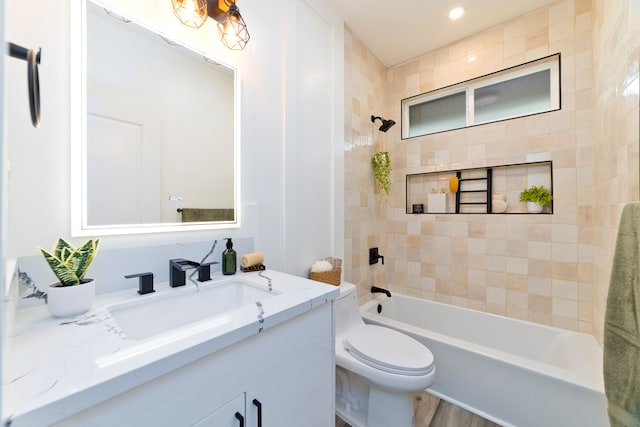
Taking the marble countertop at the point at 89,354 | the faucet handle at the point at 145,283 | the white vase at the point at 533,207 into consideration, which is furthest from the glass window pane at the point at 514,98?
the faucet handle at the point at 145,283

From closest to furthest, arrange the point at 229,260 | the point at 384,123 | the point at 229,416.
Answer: the point at 229,416 → the point at 229,260 → the point at 384,123

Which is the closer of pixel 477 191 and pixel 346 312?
pixel 346 312

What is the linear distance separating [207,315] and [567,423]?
6.12ft

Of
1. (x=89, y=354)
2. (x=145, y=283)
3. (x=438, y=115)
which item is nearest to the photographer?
(x=89, y=354)

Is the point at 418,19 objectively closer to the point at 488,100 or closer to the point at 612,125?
the point at 488,100

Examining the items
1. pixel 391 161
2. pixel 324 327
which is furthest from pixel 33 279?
pixel 391 161

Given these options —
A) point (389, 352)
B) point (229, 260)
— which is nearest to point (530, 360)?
point (389, 352)

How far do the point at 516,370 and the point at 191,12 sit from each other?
2.49m

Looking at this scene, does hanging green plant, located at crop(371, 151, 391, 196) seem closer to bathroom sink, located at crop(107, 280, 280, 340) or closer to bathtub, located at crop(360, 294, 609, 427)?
bathtub, located at crop(360, 294, 609, 427)

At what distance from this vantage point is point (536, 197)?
1.87 meters

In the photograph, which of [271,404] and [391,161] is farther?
[391,161]

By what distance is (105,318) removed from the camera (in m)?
0.70

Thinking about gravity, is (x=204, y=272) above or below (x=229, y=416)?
above

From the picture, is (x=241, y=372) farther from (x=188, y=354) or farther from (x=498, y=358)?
(x=498, y=358)
